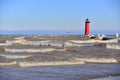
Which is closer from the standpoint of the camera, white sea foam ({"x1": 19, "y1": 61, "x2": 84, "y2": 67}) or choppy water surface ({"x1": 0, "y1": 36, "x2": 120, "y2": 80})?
choppy water surface ({"x1": 0, "y1": 36, "x2": 120, "y2": 80})

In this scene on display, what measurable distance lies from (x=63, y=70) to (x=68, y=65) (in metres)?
2.47

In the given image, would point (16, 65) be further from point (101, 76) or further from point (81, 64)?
point (101, 76)

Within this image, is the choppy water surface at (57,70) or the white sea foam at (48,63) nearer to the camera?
the choppy water surface at (57,70)

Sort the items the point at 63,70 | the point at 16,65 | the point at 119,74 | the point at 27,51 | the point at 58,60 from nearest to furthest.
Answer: the point at 119,74, the point at 63,70, the point at 16,65, the point at 58,60, the point at 27,51

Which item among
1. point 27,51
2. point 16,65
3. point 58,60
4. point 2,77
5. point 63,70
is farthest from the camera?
point 27,51

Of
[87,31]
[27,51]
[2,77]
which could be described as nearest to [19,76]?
[2,77]

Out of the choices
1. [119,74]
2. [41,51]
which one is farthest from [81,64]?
[41,51]

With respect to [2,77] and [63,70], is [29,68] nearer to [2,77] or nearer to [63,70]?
[63,70]

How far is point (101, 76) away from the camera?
1675cm

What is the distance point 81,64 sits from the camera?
2194cm

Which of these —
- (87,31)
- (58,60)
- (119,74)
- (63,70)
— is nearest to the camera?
(119,74)

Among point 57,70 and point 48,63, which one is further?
point 48,63

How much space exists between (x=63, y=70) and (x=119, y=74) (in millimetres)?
2876

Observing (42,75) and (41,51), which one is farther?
(41,51)
